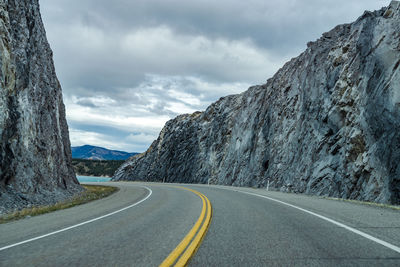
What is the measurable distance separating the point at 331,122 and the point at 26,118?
21.0 meters

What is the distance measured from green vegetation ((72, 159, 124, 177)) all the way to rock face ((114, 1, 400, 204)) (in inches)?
5302

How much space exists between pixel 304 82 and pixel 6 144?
25.7 m

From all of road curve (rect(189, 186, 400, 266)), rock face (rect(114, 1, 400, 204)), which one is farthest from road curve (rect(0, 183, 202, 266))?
rock face (rect(114, 1, 400, 204))

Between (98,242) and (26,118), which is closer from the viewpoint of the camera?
(98,242)

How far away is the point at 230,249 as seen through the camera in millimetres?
5344

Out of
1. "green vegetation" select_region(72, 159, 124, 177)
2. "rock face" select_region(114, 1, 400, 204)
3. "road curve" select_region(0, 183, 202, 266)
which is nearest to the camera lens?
"road curve" select_region(0, 183, 202, 266)

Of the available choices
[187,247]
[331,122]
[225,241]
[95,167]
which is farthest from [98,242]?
[95,167]

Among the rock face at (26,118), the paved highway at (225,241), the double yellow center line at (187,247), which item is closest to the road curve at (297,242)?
the paved highway at (225,241)

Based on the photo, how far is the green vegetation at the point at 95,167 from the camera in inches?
6795

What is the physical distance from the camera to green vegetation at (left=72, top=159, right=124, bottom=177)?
172587mm

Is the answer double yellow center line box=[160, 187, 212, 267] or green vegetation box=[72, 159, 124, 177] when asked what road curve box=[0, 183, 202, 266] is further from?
green vegetation box=[72, 159, 124, 177]

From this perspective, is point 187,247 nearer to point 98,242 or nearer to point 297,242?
point 98,242

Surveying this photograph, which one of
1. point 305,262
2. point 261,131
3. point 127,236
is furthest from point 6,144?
point 261,131

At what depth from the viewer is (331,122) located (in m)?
23.1
